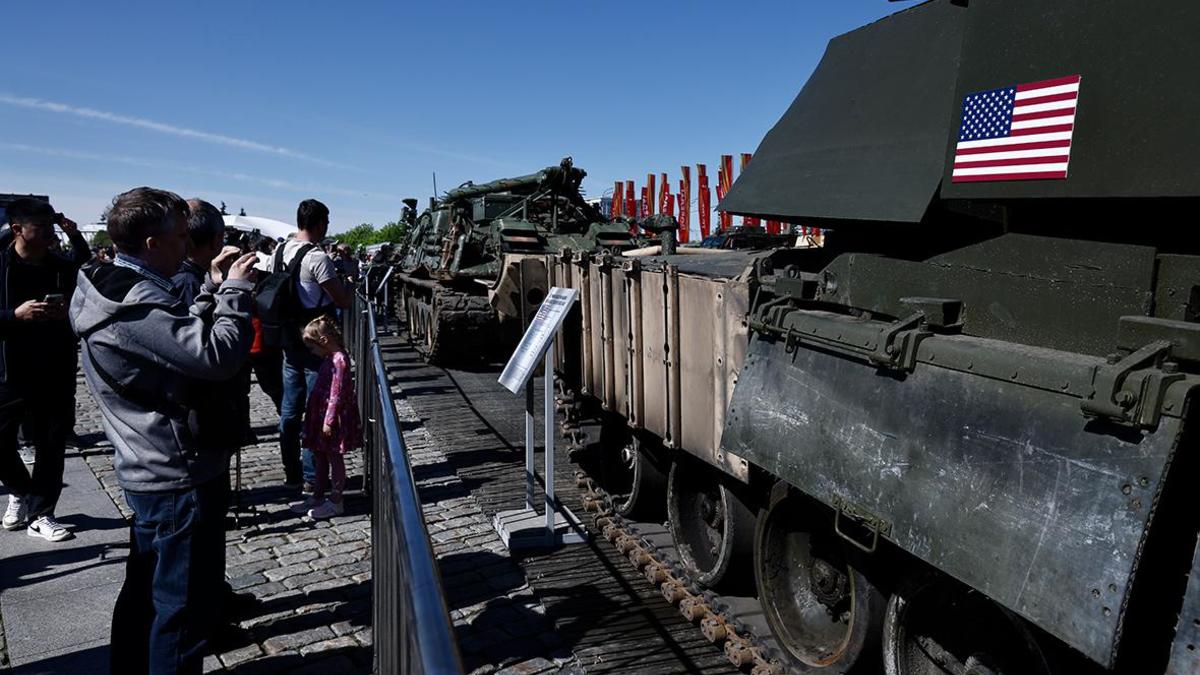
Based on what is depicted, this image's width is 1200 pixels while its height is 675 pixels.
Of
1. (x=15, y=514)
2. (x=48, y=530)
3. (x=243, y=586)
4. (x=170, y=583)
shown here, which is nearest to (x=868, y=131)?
(x=170, y=583)

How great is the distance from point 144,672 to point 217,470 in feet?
3.02

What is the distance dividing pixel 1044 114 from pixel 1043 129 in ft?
0.18

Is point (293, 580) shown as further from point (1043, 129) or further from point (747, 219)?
point (747, 219)

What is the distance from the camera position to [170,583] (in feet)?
10.9

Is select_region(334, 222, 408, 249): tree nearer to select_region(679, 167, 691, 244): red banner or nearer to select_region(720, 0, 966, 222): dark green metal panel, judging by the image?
select_region(679, 167, 691, 244): red banner

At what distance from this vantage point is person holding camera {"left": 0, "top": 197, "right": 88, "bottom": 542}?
554 cm

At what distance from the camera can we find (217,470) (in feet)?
11.3

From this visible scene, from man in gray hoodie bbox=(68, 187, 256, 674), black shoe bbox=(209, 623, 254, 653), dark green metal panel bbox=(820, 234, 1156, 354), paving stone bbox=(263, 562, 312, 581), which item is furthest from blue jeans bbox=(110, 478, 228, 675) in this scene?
dark green metal panel bbox=(820, 234, 1156, 354)

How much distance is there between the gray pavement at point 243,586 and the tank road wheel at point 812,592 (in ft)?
6.97

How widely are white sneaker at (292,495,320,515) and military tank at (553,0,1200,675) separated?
10.6 ft

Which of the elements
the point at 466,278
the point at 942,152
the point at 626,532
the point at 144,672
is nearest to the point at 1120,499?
the point at 942,152

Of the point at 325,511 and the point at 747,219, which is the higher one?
the point at 747,219

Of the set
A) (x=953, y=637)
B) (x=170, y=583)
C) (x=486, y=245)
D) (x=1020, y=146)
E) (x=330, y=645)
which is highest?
(x=1020, y=146)

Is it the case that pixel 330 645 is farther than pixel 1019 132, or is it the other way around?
pixel 330 645
